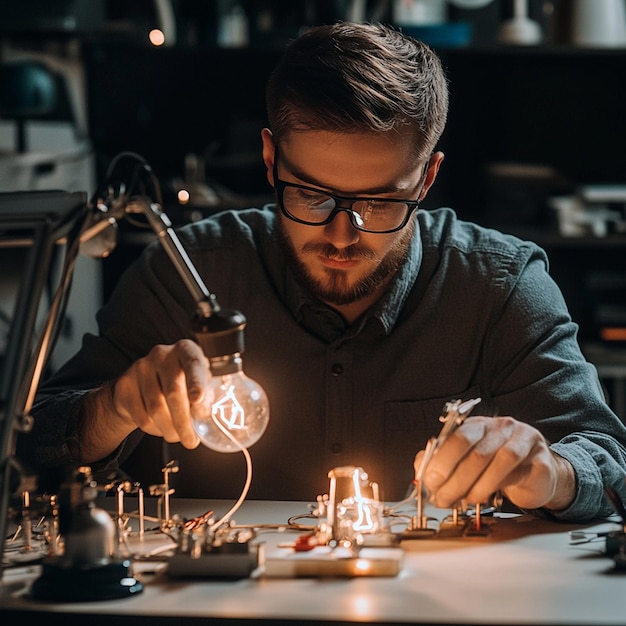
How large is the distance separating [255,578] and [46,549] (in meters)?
0.31

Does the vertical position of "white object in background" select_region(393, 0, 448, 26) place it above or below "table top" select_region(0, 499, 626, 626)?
above

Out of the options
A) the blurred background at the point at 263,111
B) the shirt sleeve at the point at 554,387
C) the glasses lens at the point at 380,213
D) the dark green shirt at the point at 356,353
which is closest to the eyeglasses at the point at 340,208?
the glasses lens at the point at 380,213

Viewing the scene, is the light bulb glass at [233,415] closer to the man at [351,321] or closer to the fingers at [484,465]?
the man at [351,321]

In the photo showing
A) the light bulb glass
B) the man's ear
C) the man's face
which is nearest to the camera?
the light bulb glass

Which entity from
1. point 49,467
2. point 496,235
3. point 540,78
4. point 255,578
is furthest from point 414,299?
point 540,78

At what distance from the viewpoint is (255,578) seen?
1225mm

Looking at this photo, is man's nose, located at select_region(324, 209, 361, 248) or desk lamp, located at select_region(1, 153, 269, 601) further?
man's nose, located at select_region(324, 209, 361, 248)

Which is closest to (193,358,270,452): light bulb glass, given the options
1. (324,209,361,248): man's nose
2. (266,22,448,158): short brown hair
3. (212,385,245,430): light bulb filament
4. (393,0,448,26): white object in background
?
(212,385,245,430): light bulb filament

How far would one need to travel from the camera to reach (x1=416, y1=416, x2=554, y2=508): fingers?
136cm

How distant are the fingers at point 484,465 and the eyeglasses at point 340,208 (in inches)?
16.6

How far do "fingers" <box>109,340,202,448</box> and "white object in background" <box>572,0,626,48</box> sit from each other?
7.64ft

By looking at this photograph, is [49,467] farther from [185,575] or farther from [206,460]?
[185,575]

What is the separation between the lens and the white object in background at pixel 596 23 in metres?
3.33

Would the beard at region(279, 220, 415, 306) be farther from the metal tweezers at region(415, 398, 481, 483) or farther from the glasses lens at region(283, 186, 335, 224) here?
the metal tweezers at region(415, 398, 481, 483)
